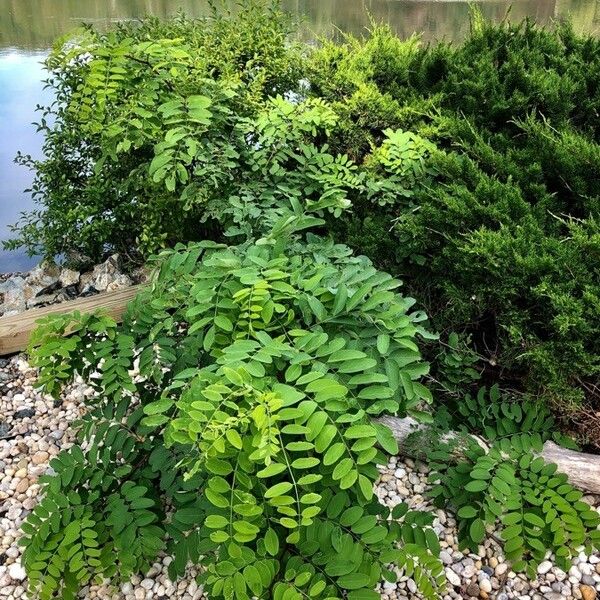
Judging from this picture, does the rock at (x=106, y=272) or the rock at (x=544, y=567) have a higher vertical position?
the rock at (x=106, y=272)

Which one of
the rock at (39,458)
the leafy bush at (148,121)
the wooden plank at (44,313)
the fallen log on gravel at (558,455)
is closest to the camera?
the fallen log on gravel at (558,455)

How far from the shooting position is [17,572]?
2.21 metres

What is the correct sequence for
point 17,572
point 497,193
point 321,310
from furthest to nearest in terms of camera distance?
point 497,193 → point 17,572 → point 321,310

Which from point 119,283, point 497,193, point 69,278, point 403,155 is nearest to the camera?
point 497,193

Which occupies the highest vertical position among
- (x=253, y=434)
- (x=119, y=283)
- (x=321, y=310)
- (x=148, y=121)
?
(x=148, y=121)

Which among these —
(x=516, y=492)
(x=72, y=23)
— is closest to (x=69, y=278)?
(x=516, y=492)

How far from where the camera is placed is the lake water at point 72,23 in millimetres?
6254

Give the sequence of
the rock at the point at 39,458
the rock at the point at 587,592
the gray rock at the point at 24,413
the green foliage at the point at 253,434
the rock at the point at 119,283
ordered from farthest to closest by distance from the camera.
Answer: the rock at the point at 119,283 → the gray rock at the point at 24,413 → the rock at the point at 39,458 → the rock at the point at 587,592 → the green foliage at the point at 253,434

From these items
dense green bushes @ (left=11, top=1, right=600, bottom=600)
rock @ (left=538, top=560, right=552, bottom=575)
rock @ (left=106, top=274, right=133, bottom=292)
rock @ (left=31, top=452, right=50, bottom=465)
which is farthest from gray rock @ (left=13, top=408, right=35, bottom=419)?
rock @ (left=538, top=560, right=552, bottom=575)

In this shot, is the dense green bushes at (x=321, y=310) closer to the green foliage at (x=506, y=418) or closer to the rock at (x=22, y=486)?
the green foliage at (x=506, y=418)

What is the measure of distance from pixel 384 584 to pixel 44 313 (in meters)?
2.48

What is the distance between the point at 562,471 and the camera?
238cm

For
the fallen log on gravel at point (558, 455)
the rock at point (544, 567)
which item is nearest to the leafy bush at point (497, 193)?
the fallen log on gravel at point (558, 455)

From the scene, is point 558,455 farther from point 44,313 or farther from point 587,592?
point 44,313
